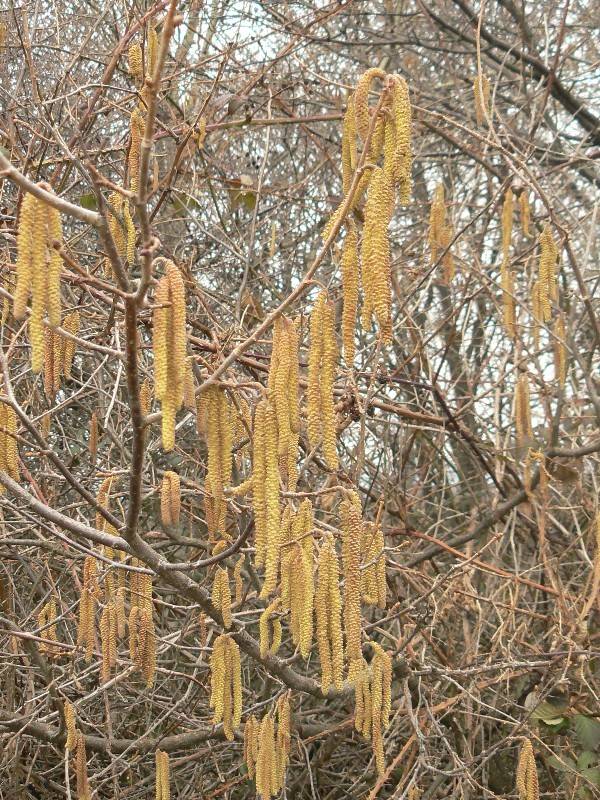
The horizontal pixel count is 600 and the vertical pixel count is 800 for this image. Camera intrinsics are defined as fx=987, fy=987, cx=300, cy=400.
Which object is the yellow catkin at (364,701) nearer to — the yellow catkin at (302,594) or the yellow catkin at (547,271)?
the yellow catkin at (302,594)

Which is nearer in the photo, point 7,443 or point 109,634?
point 7,443

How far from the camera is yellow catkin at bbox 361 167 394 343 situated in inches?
65.8

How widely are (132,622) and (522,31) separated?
398 centimetres

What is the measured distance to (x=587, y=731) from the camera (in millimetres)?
3836

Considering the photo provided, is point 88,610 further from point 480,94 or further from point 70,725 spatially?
point 480,94

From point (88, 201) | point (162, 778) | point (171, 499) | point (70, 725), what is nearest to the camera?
point (171, 499)

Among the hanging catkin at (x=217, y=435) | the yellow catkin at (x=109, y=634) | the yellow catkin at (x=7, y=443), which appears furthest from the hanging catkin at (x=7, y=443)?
the hanging catkin at (x=217, y=435)

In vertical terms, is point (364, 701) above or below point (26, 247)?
below

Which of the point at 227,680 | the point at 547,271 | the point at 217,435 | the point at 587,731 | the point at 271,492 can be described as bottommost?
the point at 587,731

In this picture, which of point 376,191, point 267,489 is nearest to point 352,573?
point 267,489

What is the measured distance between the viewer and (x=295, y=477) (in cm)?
203

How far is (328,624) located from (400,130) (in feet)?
3.29

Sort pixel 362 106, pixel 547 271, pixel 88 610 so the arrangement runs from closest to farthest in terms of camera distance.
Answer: pixel 362 106, pixel 88 610, pixel 547 271

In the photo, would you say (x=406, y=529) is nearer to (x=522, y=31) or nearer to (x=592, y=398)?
(x=592, y=398)
